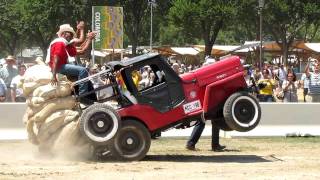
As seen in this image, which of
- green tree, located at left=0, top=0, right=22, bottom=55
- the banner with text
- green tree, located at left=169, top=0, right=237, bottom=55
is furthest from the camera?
green tree, located at left=0, top=0, right=22, bottom=55

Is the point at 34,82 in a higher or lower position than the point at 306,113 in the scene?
higher

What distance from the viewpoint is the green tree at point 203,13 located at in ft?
171

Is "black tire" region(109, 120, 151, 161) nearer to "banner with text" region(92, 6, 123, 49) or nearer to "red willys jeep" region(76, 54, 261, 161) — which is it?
"red willys jeep" region(76, 54, 261, 161)

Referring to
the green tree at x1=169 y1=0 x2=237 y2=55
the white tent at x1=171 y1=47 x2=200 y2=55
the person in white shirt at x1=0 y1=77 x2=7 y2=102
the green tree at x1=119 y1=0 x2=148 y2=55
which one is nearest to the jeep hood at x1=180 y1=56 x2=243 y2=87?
the person in white shirt at x1=0 y1=77 x2=7 y2=102

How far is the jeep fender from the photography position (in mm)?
10883

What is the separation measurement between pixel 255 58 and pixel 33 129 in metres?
45.2

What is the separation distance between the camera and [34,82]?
10875 millimetres

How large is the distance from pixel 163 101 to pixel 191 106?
46 cm

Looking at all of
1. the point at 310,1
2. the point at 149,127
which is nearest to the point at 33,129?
the point at 149,127

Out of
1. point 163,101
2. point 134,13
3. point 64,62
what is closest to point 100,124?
point 163,101

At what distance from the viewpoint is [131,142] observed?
35.1 feet

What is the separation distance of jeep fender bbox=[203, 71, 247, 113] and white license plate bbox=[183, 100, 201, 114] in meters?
0.11

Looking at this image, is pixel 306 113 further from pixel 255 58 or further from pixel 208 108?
pixel 255 58

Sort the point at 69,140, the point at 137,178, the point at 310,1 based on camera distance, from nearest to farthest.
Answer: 1. the point at 137,178
2. the point at 69,140
3. the point at 310,1
